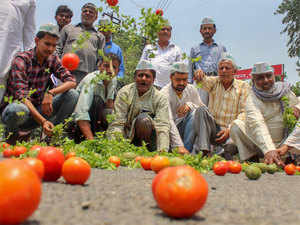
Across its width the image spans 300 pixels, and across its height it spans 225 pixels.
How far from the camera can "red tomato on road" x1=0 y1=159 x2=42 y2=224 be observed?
3.79ft

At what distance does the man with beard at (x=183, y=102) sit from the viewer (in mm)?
5406

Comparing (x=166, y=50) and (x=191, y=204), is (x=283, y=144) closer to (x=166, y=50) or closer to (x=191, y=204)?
(x=166, y=50)

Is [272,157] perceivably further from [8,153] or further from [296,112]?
[8,153]

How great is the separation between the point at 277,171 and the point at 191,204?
348cm

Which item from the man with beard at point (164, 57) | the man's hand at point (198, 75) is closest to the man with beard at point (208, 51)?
the man with beard at point (164, 57)

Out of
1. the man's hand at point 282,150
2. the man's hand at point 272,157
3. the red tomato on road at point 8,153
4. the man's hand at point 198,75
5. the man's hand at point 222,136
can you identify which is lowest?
the man's hand at point 272,157

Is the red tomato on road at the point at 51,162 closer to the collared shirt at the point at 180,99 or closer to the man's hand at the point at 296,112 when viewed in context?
the collared shirt at the point at 180,99

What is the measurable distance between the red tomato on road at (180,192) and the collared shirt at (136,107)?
10.6ft

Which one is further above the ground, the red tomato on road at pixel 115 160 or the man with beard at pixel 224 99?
the man with beard at pixel 224 99

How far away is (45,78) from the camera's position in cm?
466

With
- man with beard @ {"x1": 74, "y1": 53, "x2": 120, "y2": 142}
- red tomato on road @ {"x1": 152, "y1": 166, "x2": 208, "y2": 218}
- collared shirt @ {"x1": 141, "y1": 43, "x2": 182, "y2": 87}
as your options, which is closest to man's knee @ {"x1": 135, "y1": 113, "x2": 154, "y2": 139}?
man with beard @ {"x1": 74, "y1": 53, "x2": 120, "y2": 142}

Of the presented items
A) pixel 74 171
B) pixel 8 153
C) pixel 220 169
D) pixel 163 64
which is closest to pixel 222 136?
pixel 220 169

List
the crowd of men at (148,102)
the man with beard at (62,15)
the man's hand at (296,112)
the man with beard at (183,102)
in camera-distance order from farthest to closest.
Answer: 1. the man with beard at (62,15)
2. the man with beard at (183,102)
3. the man's hand at (296,112)
4. the crowd of men at (148,102)

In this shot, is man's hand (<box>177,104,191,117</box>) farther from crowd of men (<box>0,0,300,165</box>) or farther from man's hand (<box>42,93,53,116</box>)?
man's hand (<box>42,93,53,116</box>)
